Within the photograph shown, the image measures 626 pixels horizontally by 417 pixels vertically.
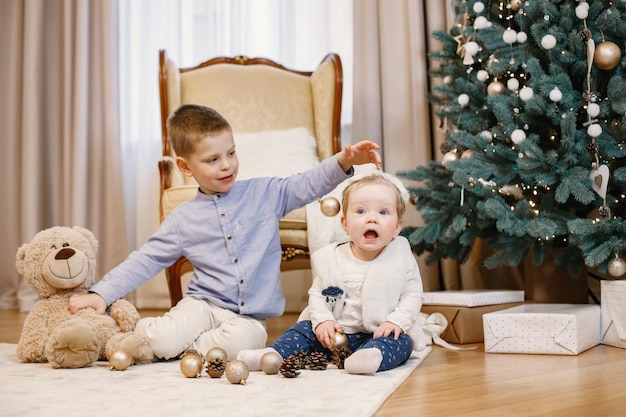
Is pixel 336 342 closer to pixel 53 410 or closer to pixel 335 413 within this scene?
pixel 335 413

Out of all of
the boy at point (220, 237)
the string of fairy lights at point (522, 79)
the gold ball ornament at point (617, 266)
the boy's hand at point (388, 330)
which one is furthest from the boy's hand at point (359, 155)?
the gold ball ornament at point (617, 266)

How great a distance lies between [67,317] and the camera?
80.1 inches

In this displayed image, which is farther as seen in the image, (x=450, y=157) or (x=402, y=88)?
(x=402, y=88)

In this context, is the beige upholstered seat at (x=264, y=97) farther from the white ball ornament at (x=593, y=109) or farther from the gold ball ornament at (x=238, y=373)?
the gold ball ornament at (x=238, y=373)

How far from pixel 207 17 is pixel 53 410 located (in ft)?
9.80

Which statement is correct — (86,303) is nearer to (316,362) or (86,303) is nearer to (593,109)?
(316,362)

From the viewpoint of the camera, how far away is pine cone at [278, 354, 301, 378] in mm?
1705

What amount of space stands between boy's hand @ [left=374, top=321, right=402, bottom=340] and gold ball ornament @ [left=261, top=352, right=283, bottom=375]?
0.27m

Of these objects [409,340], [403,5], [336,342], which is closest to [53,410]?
[336,342]

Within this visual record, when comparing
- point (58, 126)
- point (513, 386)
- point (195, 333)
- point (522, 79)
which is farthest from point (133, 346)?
point (58, 126)

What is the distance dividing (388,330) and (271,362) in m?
0.32

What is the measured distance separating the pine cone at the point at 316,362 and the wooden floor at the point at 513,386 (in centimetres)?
23

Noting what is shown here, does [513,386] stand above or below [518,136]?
below

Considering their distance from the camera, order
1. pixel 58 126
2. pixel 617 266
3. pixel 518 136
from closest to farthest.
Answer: pixel 617 266, pixel 518 136, pixel 58 126
